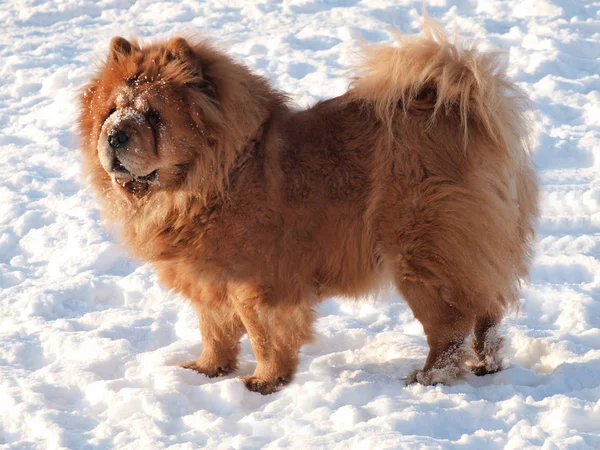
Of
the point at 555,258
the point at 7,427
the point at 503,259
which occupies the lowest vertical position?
the point at 555,258

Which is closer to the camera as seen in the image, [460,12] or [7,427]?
[7,427]

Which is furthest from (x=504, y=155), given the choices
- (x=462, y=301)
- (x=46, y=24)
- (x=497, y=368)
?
(x=46, y=24)

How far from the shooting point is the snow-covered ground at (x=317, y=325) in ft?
10.8

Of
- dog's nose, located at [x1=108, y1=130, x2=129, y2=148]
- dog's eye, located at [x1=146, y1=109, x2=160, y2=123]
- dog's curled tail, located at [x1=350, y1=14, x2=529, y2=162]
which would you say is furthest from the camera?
dog's curled tail, located at [x1=350, y1=14, x2=529, y2=162]

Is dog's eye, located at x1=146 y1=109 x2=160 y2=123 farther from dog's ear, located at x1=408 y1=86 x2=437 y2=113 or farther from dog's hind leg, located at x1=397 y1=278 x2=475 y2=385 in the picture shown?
dog's hind leg, located at x1=397 y1=278 x2=475 y2=385

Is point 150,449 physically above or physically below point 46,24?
below

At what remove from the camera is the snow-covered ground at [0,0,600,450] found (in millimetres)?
3283

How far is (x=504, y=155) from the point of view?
147 inches

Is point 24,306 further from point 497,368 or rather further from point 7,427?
point 497,368

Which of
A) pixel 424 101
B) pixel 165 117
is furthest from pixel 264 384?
pixel 424 101

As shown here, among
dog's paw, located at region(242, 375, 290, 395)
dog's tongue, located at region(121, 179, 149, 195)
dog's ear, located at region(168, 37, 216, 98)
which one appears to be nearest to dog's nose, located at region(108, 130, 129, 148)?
dog's tongue, located at region(121, 179, 149, 195)

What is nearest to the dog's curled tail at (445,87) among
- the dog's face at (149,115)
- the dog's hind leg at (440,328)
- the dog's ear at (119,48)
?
the dog's hind leg at (440,328)

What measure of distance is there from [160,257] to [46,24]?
6.33m

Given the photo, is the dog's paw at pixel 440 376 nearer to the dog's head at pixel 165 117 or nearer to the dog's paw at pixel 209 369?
the dog's paw at pixel 209 369
